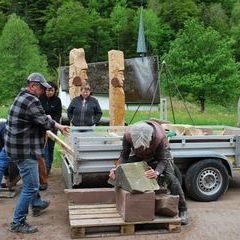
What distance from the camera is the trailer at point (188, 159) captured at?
24.7 ft

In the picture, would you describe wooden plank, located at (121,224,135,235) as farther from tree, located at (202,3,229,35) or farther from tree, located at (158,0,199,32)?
tree, located at (158,0,199,32)

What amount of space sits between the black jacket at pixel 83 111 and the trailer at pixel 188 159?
929 mm

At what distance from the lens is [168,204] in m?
6.51

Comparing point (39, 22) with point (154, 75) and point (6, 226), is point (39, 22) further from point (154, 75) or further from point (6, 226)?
point (6, 226)

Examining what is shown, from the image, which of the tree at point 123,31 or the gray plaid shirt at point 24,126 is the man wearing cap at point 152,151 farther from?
the tree at point 123,31

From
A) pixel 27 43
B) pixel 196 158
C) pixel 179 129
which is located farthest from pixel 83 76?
pixel 27 43

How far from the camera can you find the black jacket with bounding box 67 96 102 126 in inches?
376

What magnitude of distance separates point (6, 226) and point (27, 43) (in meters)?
57.5

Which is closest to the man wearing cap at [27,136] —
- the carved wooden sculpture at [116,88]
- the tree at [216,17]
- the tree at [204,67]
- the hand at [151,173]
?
the hand at [151,173]

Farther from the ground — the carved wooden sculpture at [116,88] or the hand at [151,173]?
the carved wooden sculpture at [116,88]

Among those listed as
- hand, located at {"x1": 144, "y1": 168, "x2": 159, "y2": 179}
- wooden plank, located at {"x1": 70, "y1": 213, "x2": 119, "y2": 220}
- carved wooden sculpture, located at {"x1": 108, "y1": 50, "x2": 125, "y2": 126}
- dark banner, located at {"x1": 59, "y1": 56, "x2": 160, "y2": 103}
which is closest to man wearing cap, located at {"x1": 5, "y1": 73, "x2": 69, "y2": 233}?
wooden plank, located at {"x1": 70, "y1": 213, "x2": 119, "y2": 220}

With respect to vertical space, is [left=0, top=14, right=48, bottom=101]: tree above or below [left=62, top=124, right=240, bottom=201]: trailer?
above

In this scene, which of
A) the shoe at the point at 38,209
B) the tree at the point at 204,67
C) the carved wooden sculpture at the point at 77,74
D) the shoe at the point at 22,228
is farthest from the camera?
the tree at the point at 204,67

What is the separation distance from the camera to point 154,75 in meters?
47.4
